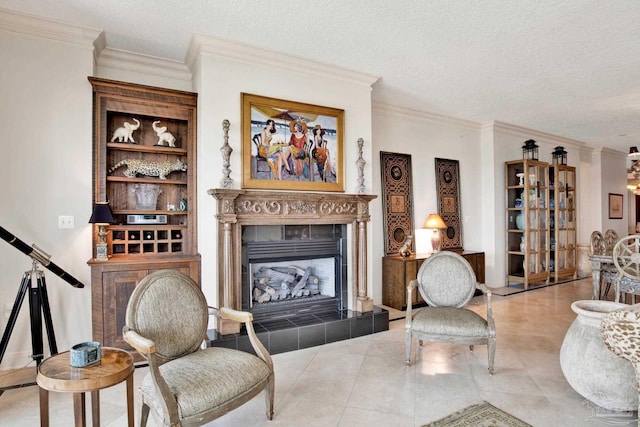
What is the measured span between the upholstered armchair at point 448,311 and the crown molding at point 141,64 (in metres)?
3.18

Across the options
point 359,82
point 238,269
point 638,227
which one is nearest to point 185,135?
point 238,269

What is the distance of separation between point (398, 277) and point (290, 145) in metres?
2.27

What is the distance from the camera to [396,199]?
199 inches

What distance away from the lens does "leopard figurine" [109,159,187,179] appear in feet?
11.0

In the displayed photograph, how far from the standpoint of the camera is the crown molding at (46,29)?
2848 millimetres

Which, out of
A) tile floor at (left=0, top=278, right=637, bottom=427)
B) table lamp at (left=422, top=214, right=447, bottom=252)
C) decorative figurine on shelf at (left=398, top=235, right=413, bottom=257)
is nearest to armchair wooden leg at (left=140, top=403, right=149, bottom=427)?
tile floor at (left=0, top=278, right=637, bottom=427)

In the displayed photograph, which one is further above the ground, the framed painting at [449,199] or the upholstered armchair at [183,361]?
the framed painting at [449,199]

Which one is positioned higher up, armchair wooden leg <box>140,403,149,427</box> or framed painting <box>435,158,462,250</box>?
framed painting <box>435,158,462,250</box>

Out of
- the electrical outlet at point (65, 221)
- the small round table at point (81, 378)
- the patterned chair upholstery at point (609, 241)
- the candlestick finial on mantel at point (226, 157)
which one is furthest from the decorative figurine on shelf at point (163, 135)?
the patterned chair upholstery at point (609, 241)

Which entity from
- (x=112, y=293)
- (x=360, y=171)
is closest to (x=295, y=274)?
(x=360, y=171)

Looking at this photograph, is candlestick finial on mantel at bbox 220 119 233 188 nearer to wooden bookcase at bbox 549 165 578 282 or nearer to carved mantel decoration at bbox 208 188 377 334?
carved mantel decoration at bbox 208 188 377 334

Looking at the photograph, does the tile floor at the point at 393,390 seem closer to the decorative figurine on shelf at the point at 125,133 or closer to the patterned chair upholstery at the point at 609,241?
the decorative figurine on shelf at the point at 125,133

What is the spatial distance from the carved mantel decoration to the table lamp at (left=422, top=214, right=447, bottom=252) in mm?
1588

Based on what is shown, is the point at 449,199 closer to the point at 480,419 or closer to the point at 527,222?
the point at 527,222
